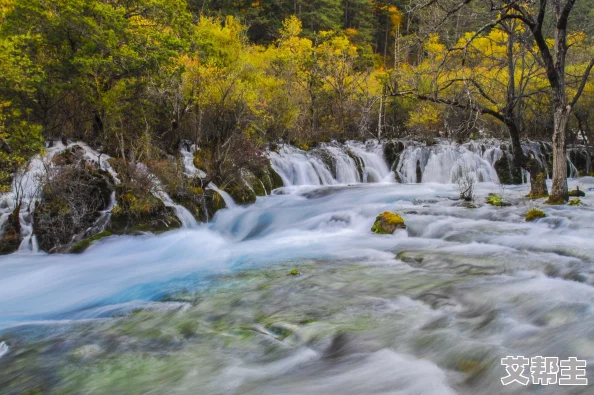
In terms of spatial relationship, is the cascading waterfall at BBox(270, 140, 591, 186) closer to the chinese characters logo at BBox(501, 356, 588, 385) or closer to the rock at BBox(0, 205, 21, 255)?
the rock at BBox(0, 205, 21, 255)

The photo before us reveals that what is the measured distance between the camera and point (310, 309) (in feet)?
18.1

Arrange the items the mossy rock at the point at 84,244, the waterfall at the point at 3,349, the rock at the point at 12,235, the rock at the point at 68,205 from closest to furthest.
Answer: the waterfall at the point at 3,349 < the rock at the point at 12,235 < the mossy rock at the point at 84,244 < the rock at the point at 68,205

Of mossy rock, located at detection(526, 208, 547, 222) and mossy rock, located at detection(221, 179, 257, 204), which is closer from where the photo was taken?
mossy rock, located at detection(526, 208, 547, 222)

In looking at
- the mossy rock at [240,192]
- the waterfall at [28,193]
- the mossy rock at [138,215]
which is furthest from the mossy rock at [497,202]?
the waterfall at [28,193]

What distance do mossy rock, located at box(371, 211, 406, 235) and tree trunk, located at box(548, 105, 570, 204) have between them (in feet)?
14.4

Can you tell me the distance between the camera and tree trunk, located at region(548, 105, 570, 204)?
10.1 meters

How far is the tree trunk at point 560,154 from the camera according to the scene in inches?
397

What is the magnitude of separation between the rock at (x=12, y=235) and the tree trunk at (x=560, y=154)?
13476 millimetres

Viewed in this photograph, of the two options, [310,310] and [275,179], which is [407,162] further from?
[310,310]

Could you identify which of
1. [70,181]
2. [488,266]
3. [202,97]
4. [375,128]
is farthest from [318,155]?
[488,266]

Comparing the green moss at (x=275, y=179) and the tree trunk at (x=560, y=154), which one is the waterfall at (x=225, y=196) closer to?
the green moss at (x=275, y=179)

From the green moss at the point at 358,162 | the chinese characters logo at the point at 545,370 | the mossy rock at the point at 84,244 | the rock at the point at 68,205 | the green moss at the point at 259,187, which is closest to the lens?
the chinese characters logo at the point at 545,370

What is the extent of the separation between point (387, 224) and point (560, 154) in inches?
189

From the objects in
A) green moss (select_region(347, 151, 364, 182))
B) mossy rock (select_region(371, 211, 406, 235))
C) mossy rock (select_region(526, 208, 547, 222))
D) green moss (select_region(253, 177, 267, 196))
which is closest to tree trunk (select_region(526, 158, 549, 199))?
mossy rock (select_region(526, 208, 547, 222))
